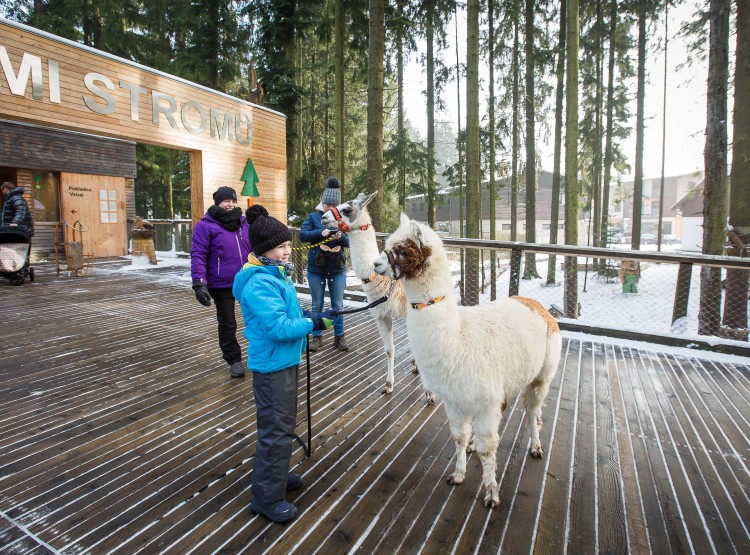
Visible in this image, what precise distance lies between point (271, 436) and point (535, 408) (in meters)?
1.78

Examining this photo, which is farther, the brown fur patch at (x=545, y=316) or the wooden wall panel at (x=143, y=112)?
the wooden wall panel at (x=143, y=112)

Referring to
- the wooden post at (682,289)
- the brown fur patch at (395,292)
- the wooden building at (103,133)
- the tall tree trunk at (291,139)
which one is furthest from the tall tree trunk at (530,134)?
the brown fur patch at (395,292)

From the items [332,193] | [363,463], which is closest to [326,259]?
[332,193]

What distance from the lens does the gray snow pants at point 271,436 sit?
202cm

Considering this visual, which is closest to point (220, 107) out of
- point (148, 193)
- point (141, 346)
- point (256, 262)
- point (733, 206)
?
point (141, 346)

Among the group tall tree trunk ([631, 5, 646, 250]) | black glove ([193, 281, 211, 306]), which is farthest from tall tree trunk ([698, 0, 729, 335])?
tall tree trunk ([631, 5, 646, 250])

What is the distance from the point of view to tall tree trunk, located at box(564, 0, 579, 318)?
803cm

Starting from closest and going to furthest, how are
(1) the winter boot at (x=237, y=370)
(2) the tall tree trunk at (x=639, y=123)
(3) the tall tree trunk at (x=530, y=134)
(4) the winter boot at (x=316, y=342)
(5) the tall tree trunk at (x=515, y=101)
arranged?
(1) the winter boot at (x=237, y=370) → (4) the winter boot at (x=316, y=342) → (3) the tall tree trunk at (x=530, y=134) → (5) the tall tree trunk at (x=515, y=101) → (2) the tall tree trunk at (x=639, y=123)

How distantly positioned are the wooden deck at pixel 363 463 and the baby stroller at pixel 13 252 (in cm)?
492

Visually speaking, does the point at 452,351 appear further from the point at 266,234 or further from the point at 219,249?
the point at 219,249

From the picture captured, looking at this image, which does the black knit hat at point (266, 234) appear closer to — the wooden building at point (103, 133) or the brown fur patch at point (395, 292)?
the brown fur patch at point (395, 292)

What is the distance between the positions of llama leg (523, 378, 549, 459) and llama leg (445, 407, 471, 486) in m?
0.58

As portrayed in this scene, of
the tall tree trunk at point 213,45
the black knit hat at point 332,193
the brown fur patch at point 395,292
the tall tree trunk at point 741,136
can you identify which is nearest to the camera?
the brown fur patch at point 395,292

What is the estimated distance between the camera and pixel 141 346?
16.1 feet
